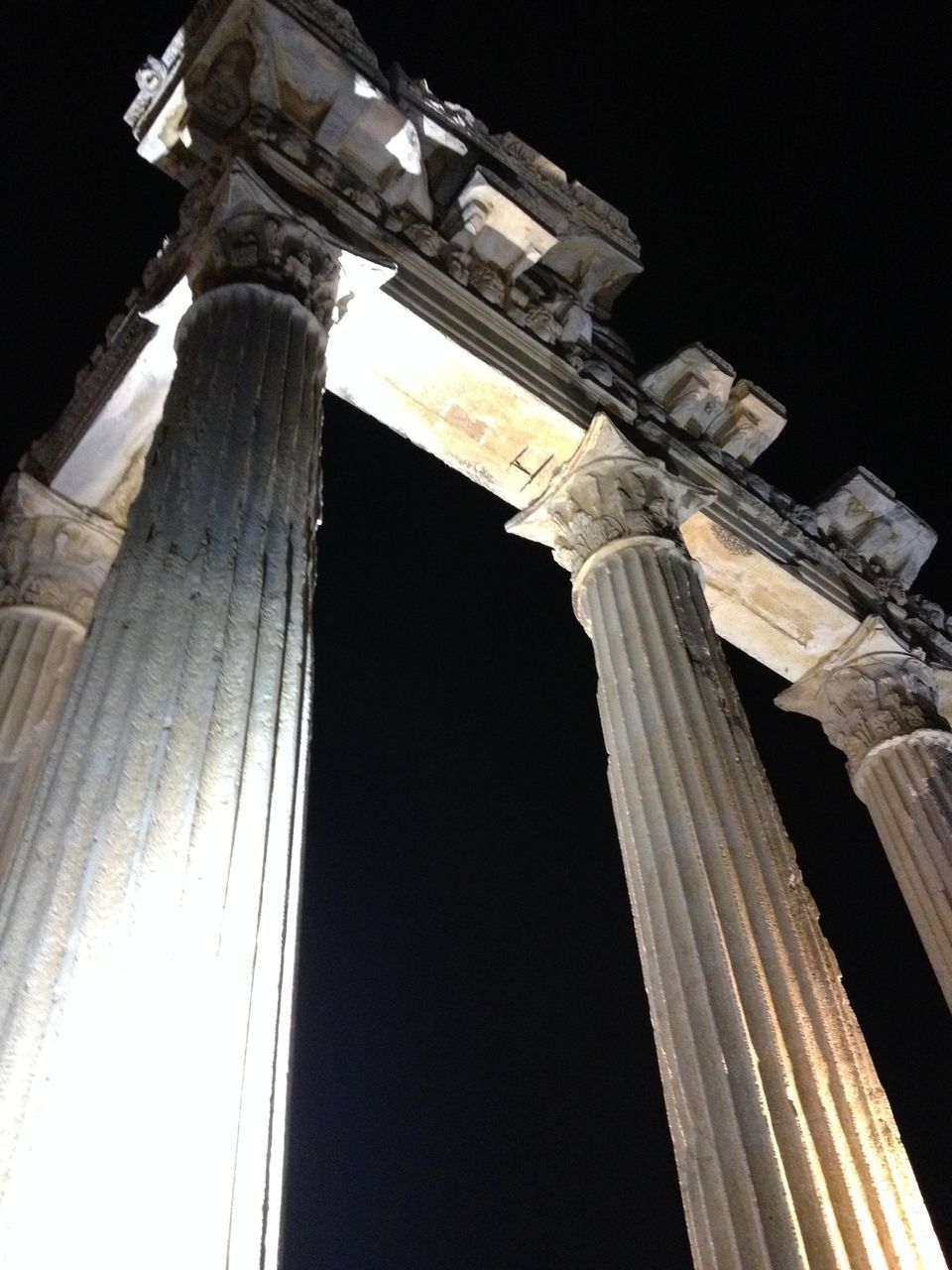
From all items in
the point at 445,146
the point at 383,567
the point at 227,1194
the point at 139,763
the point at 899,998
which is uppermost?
the point at 383,567

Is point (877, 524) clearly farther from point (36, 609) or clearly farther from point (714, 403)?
point (36, 609)

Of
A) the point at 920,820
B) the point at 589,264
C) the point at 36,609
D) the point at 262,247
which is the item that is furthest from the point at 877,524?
the point at 36,609

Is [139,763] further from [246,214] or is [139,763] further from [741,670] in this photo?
[741,670]

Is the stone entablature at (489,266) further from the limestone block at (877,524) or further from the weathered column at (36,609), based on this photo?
the weathered column at (36,609)

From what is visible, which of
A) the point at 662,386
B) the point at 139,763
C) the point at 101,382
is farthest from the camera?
the point at 662,386

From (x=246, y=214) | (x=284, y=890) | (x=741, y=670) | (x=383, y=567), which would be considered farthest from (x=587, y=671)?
(x=284, y=890)

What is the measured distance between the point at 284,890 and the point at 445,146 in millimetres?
14598

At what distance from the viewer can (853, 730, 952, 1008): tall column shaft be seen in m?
17.5

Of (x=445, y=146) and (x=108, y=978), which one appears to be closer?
(x=108, y=978)

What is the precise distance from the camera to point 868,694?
20125 mm

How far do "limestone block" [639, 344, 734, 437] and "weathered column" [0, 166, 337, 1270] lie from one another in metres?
11.4

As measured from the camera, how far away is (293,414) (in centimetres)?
1116

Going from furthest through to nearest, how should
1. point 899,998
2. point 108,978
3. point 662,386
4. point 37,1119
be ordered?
point 899,998 < point 662,386 < point 108,978 < point 37,1119

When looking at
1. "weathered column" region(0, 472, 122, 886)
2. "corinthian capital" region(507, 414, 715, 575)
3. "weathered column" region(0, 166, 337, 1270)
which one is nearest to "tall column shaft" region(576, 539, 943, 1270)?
"corinthian capital" region(507, 414, 715, 575)
